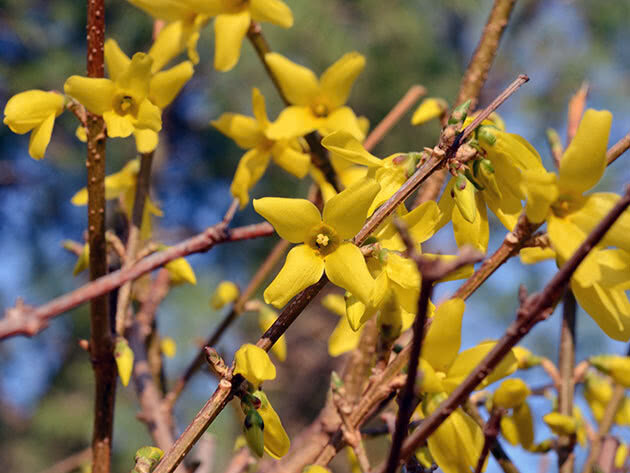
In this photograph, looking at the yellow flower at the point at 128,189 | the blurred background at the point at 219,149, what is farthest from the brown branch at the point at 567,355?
the blurred background at the point at 219,149

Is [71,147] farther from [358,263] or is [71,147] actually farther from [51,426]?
[358,263]

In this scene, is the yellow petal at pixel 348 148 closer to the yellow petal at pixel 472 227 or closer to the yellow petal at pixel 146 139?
the yellow petal at pixel 472 227

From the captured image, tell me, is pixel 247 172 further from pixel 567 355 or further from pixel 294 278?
pixel 567 355

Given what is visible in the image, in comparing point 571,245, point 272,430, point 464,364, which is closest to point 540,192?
point 571,245

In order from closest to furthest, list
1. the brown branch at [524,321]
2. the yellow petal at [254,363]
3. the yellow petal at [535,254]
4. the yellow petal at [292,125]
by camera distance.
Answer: the brown branch at [524,321]
the yellow petal at [254,363]
the yellow petal at [535,254]
the yellow petal at [292,125]

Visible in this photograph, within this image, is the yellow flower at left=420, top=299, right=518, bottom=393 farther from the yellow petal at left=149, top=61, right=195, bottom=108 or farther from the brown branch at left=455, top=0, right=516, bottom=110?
the brown branch at left=455, top=0, right=516, bottom=110

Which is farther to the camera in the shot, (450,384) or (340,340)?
(340,340)

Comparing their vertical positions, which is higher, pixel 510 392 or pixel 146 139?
pixel 146 139
